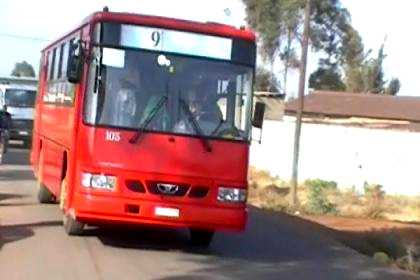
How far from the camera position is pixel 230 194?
12406 mm

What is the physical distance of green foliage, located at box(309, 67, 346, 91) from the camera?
80250mm

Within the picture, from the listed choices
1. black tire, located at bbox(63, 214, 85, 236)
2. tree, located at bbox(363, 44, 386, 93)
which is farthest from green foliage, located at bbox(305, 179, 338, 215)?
tree, located at bbox(363, 44, 386, 93)

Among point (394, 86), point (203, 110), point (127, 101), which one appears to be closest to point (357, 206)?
point (203, 110)

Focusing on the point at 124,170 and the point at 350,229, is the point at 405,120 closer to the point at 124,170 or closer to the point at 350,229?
the point at 350,229

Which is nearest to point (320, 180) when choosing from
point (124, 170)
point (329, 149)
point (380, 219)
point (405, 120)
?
point (329, 149)

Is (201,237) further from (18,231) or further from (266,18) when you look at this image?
(266,18)

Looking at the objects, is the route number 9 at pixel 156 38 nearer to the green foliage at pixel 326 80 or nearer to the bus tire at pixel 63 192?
the bus tire at pixel 63 192

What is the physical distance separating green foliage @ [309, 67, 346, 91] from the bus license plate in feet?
224

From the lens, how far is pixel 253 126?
12703 millimetres

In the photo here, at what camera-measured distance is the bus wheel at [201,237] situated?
13.6 metres

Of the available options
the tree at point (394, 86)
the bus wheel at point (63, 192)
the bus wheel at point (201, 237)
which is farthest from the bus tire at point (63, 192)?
the tree at point (394, 86)

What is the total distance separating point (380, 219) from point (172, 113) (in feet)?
56.6

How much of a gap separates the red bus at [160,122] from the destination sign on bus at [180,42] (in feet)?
0.04

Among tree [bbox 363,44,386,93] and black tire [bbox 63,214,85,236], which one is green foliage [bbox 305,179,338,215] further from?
tree [bbox 363,44,386,93]
